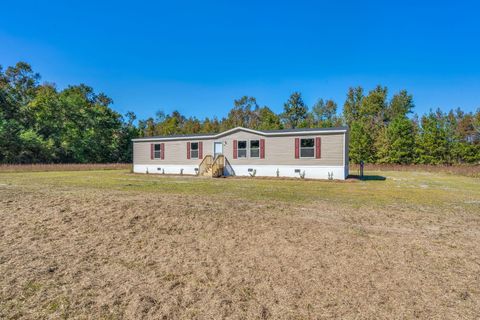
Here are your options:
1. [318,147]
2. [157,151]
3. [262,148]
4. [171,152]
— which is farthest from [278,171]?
[157,151]

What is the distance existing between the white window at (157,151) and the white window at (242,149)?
22.4 feet

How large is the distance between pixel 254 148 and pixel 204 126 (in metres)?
32.0

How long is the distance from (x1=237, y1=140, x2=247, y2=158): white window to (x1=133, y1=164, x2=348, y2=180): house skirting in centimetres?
79

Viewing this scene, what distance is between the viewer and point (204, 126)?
49.3m

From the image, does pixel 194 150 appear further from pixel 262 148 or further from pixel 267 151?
pixel 267 151

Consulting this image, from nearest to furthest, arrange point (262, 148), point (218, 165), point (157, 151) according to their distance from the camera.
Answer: point (262, 148)
point (218, 165)
point (157, 151)

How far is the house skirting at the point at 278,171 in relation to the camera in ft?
53.5

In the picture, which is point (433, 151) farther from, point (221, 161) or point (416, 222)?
point (416, 222)

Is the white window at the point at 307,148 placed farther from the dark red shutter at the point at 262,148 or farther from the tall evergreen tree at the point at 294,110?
the tall evergreen tree at the point at 294,110

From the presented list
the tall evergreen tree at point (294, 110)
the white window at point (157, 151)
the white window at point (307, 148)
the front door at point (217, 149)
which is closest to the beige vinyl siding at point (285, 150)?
the white window at point (307, 148)

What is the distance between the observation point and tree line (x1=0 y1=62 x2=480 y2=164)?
2969cm

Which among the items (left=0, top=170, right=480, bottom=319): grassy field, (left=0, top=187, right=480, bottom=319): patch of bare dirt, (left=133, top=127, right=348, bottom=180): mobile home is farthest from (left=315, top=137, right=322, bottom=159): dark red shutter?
(left=0, top=187, right=480, bottom=319): patch of bare dirt

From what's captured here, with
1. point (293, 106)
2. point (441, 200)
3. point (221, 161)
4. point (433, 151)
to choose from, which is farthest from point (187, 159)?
point (293, 106)

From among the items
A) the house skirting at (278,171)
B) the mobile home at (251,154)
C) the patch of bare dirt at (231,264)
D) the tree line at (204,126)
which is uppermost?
the tree line at (204,126)
